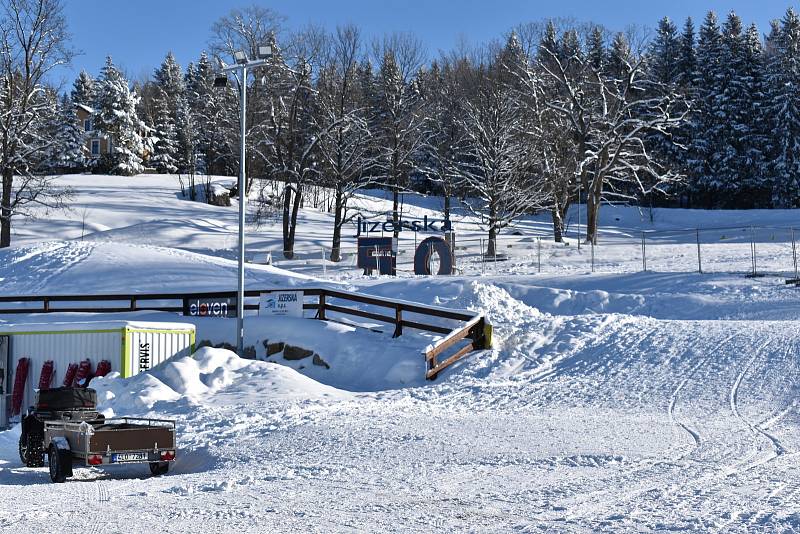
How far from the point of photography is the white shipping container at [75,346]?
19.5 m

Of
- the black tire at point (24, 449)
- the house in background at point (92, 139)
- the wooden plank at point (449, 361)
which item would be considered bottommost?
the black tire at point (24, 449)

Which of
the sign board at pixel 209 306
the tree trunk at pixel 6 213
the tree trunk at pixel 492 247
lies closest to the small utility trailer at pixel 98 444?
the sign board at pixel 209 306

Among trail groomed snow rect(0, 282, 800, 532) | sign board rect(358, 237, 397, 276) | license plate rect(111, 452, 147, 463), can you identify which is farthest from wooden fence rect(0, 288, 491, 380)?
sign board rect(358, 237, 397, 276)

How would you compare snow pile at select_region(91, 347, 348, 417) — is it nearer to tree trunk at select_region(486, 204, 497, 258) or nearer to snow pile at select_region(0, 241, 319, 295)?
snow pile at select_region(0, 241, 319, 295)

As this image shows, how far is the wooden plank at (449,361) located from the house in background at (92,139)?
69.1 meters

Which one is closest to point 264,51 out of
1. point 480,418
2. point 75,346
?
point 75,346

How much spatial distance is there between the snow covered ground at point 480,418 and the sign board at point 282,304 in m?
0.89

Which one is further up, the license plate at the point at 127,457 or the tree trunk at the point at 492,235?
the tree trunk at the point at 492,235

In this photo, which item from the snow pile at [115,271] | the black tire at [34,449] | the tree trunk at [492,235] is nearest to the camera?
the black tire at [34,449]

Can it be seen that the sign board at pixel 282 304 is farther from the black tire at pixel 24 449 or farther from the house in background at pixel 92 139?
the house in background at pixel 92 139

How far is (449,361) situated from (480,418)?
5073 mm

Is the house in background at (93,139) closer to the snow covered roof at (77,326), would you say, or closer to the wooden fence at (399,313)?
the wooden fence at (399,313)

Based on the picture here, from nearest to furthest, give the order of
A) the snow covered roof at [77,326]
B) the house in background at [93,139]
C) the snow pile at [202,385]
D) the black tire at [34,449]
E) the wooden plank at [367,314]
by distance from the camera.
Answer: the black tire at [34,449] → the snow pile at [202,385] → the snow covered roof at [77,326] → the wooden plank at [367,314] → the house in background at [93,139]

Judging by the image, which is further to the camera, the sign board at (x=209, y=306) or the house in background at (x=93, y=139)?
the house in background at (x=93, y=139)
